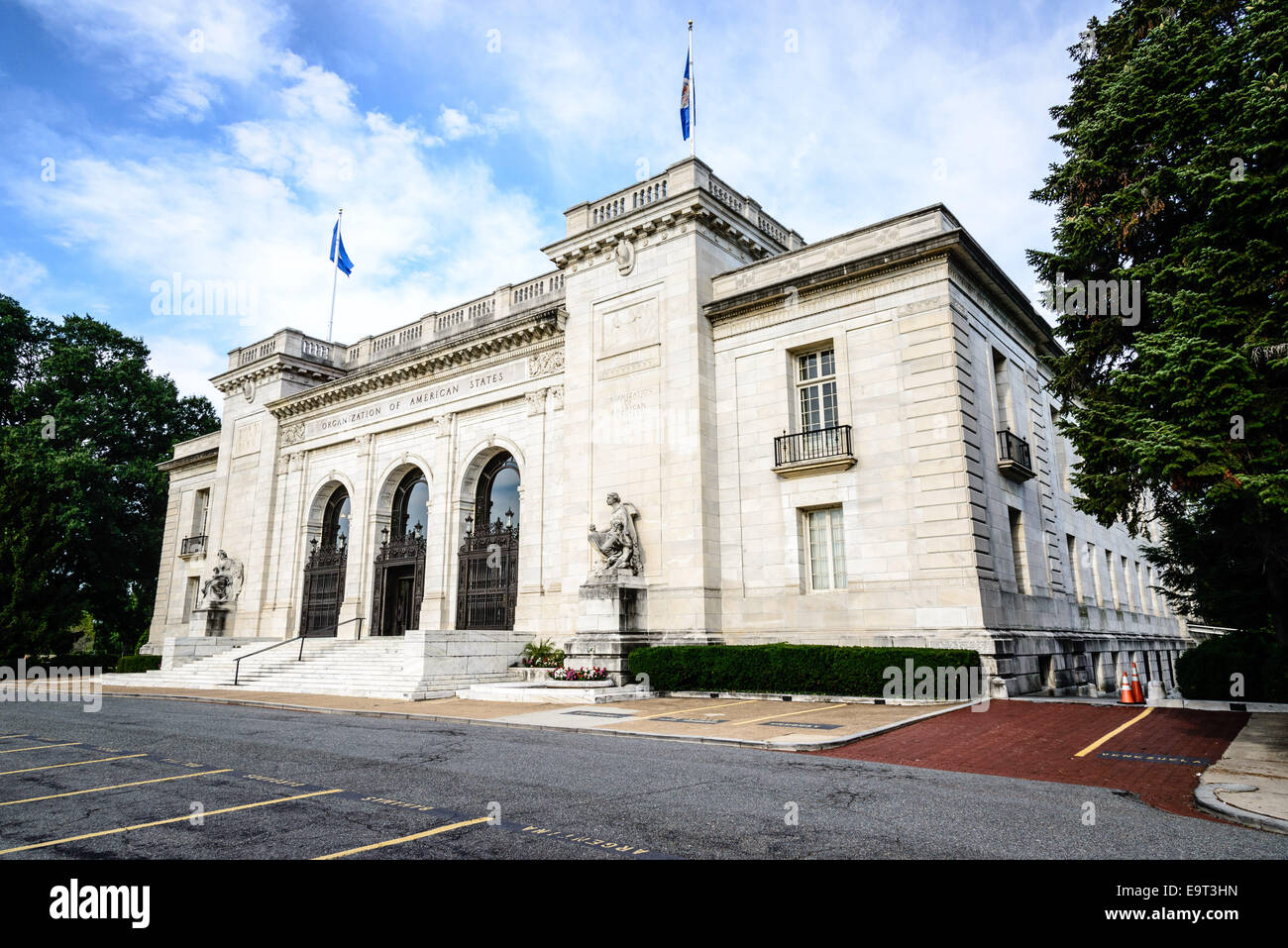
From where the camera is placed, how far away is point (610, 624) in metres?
19.9

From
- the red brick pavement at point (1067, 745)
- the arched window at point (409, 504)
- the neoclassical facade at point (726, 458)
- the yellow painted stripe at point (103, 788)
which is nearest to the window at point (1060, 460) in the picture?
the neoclassical facade at point (726, 458)

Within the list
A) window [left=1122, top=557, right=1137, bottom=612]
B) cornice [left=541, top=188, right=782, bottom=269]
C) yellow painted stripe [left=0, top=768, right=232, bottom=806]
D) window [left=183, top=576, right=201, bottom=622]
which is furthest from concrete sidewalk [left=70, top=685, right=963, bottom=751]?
window [left=183, top=576, right=201, bottom=622]

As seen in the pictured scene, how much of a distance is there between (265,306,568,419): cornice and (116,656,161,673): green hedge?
11.4 m

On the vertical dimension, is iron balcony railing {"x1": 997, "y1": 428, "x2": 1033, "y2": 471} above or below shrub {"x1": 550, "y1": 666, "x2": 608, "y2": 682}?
above

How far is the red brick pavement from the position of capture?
8.06 metres

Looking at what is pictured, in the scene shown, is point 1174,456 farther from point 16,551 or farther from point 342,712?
point 16,551

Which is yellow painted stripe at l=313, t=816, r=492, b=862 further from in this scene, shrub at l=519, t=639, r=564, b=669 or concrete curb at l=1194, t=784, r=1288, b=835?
shrub at l=519, t=639, r=564, b=669

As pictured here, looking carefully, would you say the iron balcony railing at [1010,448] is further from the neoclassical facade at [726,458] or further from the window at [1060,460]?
the window at [1060,460]

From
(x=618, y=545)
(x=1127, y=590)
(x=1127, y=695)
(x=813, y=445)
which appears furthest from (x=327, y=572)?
(x=1127, y=590)

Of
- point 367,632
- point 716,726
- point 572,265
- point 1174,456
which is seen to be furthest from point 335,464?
point 1174,456

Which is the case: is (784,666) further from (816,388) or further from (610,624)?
(816,388)

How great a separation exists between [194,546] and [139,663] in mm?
8300

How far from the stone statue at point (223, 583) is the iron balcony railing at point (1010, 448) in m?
30.9
